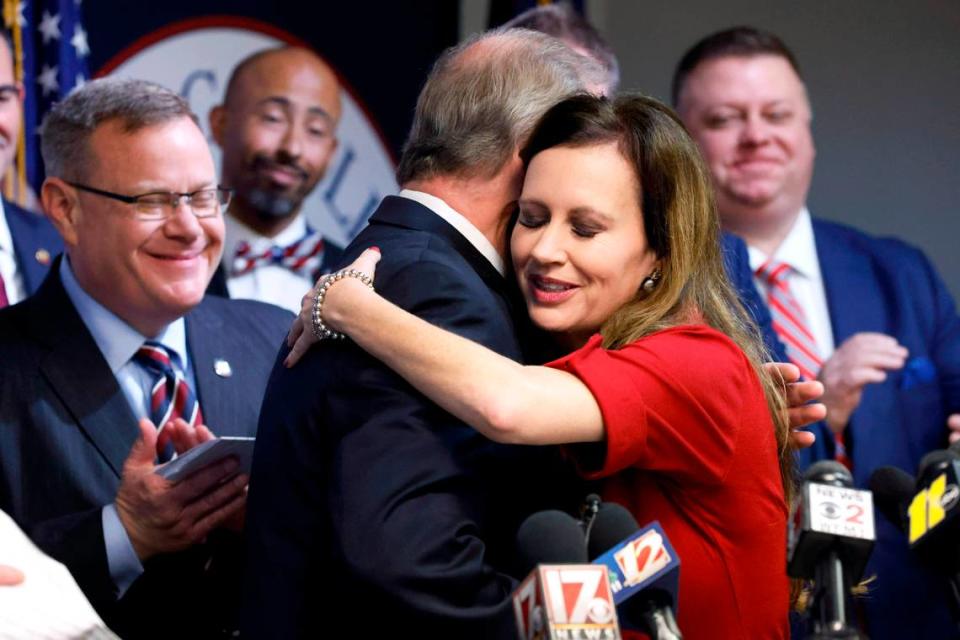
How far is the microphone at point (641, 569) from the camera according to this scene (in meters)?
1.85

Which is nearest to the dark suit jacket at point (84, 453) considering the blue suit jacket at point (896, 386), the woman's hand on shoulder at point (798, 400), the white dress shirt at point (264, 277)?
the woman's hand on shoulder at point (798, 400)

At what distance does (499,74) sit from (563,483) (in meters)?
0.68

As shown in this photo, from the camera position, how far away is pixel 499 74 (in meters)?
2.54

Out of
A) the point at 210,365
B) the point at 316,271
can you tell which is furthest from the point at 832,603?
the point at 316,271

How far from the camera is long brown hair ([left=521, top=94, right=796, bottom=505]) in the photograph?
97.6 inches

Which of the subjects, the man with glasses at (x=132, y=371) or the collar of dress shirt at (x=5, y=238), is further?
the collar of dress shirt at (x=5, y=238)

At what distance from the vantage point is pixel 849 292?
14.1 ft

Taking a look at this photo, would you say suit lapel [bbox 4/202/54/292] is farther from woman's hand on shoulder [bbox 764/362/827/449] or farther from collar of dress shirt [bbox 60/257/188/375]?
woman's hand on shoulder [bbox 764/362/827/449]

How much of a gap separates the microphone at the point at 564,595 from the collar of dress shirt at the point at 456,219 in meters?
0.78

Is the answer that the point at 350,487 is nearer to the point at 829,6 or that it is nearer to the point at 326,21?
the point at 326,21

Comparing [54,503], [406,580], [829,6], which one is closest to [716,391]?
[406,580]

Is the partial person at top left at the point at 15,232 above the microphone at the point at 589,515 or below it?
above

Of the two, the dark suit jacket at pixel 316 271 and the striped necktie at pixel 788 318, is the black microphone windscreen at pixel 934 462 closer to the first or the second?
the striped necktie at pixel 788 318

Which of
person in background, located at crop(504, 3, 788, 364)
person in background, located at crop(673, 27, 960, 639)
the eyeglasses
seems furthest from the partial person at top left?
person in background, located at crop(673, 27, 960, 639)
